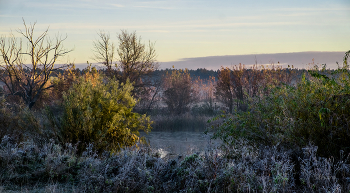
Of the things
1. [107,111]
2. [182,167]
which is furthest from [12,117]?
[182,167]

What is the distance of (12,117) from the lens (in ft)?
27.1

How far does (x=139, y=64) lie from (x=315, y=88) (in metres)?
18.0

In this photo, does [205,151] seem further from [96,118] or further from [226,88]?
[226,88]

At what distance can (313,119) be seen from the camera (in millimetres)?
5562

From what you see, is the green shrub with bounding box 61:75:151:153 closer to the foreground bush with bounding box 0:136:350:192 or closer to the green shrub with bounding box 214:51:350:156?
the foreground bush with bounding box 0:136:350:192

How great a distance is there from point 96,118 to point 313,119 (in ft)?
17.5

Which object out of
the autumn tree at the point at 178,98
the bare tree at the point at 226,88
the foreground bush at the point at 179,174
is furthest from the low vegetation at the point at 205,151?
the bare tree at the point at 226,88

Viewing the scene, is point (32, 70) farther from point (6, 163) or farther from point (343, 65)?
point (343, 65)

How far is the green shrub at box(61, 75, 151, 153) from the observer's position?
300 inches

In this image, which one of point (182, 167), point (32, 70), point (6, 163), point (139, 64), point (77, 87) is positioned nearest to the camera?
point (182, 167)

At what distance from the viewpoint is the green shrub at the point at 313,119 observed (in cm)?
539

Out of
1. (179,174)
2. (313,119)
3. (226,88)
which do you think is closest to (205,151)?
(179,174)

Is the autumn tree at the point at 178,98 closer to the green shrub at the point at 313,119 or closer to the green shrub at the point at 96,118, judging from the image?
the green shrub at the point at 96,118

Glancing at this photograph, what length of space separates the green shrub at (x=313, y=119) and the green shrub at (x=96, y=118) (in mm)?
3401
